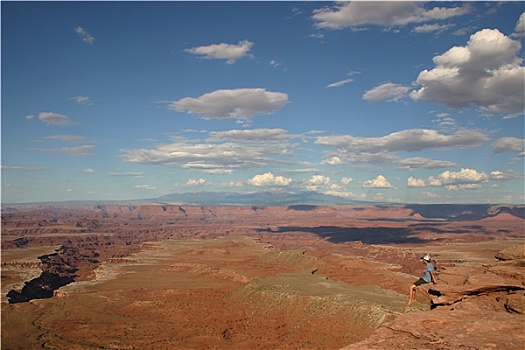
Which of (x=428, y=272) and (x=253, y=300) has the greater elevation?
(x=428, y=272)

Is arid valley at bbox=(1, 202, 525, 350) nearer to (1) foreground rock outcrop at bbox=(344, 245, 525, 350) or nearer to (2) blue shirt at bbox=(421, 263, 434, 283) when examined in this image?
(1) foreground rock outcrop at bbox=(344, 245, 525, 350)

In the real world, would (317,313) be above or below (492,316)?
below

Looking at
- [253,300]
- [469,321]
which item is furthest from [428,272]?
[253,300]

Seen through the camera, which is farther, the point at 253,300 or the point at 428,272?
the point at 253,300

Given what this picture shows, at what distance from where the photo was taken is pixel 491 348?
947 centimetres

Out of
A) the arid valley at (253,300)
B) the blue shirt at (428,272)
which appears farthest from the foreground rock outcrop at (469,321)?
the blue shirt at (428,272)

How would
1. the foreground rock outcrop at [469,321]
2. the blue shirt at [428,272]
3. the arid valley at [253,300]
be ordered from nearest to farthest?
1. the foreground rock outcrop at [469,321]
2. the arid valley at [253,300]
3. the blue shirt at [428,272]

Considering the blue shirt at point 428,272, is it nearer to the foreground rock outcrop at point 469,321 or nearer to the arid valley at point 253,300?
the arid valley at point 253,300

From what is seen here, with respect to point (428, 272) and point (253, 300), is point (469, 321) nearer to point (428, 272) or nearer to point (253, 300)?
point (428, 272)

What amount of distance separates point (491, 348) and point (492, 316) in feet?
10.5

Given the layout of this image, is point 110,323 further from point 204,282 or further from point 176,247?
point 176,247

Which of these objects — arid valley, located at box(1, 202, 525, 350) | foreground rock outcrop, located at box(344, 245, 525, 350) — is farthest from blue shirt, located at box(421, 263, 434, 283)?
foreground rock outcrop, located at box(344, 245, 525, 350)

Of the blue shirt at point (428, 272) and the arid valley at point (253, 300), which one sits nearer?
the arid valley at point (253, 300)

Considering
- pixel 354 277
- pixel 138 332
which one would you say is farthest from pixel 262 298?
pixel 354 277
